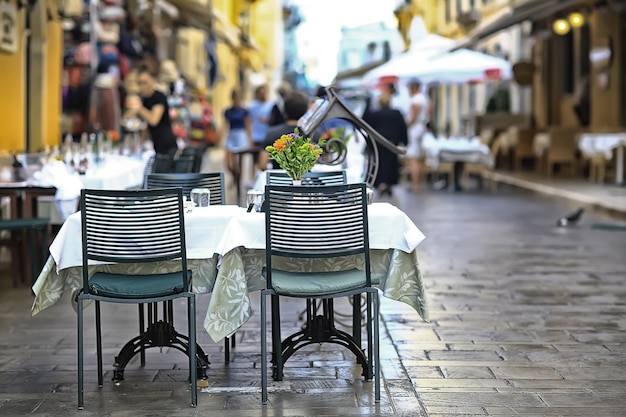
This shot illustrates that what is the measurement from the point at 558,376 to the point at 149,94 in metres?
7.59

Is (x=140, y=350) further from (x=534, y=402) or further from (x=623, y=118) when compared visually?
(x=623, y=118)

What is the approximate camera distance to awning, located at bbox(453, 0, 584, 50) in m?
19.8

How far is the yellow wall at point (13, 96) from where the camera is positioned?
14773 mm

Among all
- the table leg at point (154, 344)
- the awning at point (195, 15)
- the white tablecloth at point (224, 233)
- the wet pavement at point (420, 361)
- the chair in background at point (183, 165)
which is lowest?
the wet pavement at point (420, 361)

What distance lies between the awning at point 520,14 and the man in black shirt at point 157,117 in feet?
30.0

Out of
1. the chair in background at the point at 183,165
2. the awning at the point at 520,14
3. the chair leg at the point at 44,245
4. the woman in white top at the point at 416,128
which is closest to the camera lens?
the chair leg at the point at 44,245

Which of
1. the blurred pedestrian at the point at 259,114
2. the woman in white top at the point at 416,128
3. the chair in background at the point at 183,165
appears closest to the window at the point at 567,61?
the woman in white top at the point at 416,128

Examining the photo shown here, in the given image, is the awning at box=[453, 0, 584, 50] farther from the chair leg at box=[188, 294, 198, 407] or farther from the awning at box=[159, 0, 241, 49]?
the chair leg at box=[188, 294, 198, 407]

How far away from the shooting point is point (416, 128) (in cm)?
1991

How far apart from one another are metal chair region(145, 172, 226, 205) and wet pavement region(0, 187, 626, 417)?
2.84ft

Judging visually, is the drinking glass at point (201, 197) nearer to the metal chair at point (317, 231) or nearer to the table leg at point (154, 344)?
the table leg at point (154, 344)

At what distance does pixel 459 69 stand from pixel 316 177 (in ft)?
45.3

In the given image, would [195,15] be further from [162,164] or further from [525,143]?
[162,164]

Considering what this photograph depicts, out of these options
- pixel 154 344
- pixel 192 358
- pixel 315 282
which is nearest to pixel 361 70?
pixel 154 344
